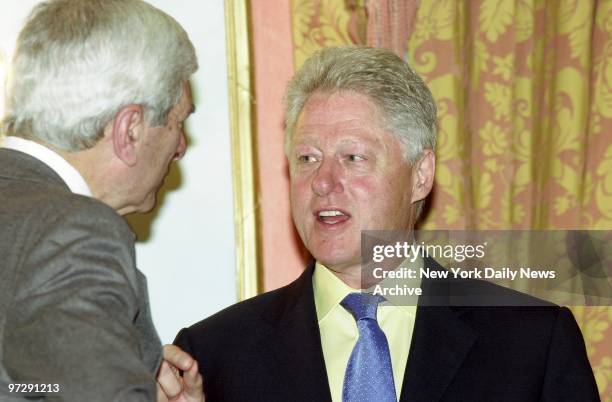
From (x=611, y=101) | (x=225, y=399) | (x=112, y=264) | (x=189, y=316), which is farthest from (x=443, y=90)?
(x=112, y=264)

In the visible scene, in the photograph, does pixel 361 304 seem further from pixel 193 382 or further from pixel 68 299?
pixel 68 299

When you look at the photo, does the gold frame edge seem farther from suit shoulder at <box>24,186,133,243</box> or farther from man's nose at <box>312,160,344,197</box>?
suit shoulder at <box>24,186,133,243</box>

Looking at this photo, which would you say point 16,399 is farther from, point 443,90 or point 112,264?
point 443,90

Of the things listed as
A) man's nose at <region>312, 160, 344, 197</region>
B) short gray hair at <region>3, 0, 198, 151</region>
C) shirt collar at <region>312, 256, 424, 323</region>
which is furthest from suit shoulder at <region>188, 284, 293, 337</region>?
short gray hair at <region>3, 0, 198, 151</region>

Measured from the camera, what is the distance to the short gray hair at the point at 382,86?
2417mm

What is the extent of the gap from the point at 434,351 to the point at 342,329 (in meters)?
0.23

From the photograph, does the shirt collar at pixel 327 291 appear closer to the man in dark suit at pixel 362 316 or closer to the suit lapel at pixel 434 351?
the man in dark suit at pixel 362 316

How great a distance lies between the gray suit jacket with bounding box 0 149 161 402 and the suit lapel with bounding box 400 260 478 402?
0.94 m

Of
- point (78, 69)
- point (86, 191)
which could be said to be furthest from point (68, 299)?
point (78, 69)

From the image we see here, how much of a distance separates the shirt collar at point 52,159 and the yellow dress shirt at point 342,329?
35.4 inches

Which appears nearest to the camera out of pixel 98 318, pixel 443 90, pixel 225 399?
pixel 98 318

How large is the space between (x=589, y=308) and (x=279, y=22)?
55.6 inches

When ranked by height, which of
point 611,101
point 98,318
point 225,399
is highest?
point 611,101

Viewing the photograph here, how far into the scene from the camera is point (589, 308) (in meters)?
3.26
